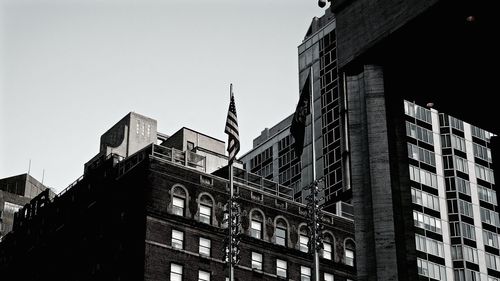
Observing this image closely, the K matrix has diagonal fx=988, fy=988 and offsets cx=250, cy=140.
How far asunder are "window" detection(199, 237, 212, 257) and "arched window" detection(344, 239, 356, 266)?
17.0 meters

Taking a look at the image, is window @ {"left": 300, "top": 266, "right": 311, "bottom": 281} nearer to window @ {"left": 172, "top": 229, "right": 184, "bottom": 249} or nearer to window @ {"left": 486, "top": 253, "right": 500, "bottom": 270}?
window @ {"left": 172, "top": 229, "right": 184, "bottom": 249}

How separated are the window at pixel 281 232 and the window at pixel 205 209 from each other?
7743 mm

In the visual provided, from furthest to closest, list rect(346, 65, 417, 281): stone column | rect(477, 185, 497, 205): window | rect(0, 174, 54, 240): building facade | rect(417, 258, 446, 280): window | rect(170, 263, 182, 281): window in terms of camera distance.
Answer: rect(0, 174, 54, 240): building facade → rect(477, 185, 497, 205): window → rect(417, 258, 446, 280): window → rect(170, 263, 182, 281): window → rect(346, 65, 417, 281): stone column

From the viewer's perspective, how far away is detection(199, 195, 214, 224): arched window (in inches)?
3435

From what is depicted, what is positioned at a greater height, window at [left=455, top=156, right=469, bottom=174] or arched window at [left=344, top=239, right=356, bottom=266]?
window at [left=455, top=156, right=469, bottom=174]

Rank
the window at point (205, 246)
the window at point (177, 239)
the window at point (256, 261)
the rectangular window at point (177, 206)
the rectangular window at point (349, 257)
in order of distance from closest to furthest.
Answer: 1. the window at point (177, 239)
2. the rectangular window at point (177, 206)
3. the window at point (205, 246)
4. the window at point (256, 261)
5. the rectangular window at point (349, 257)

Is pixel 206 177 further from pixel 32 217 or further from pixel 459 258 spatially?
pixel 459 258

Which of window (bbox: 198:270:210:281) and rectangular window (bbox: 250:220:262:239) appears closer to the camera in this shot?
window (bbox: 198:270:210:281)

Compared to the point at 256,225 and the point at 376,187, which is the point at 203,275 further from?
the point at 376,187

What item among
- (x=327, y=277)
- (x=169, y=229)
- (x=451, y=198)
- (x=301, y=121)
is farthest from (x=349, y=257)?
(x=301, y=121)

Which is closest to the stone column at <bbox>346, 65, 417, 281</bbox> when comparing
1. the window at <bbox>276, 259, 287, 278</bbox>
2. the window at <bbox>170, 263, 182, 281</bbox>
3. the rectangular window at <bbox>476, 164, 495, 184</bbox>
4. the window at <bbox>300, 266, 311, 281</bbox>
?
the window at <bbox>170, 263, 182, 281</bbox>

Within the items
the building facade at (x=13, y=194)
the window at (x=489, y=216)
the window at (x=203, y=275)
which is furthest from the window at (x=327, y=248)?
the building facade at (x=13, y=194)

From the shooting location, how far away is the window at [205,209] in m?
87.3

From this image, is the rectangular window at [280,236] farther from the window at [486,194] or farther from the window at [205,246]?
the window at [486,194]
